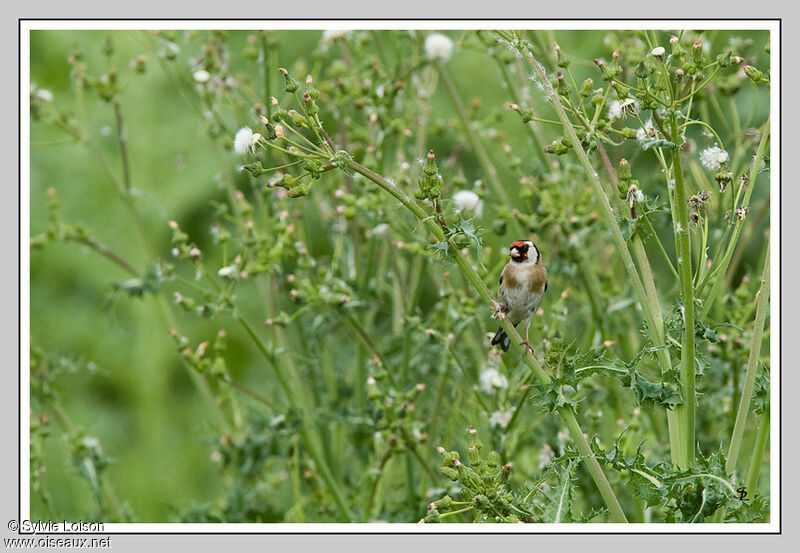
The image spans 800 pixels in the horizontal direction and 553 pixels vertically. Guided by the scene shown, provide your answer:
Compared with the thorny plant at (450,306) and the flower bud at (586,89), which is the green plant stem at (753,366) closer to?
the thorny plant at (450,306)

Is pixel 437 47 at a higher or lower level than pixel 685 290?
higher

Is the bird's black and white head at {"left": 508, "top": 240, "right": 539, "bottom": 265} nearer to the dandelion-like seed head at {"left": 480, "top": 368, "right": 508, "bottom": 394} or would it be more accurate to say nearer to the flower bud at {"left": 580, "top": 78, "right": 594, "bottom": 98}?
the dandelion-like seed head at {"left": 480, "top": 368, "right": 508, "bottom": 394}

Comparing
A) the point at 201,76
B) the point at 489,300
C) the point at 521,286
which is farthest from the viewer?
the point at 201,76

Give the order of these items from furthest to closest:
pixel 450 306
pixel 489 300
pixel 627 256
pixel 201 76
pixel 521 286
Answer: pixel 201 76 < pixel 450 306 < pixel 521 286 < pixel 627 256 < pixel 489 300

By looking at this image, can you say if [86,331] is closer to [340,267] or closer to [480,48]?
[340,267]

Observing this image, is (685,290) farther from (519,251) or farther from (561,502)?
(519,251)

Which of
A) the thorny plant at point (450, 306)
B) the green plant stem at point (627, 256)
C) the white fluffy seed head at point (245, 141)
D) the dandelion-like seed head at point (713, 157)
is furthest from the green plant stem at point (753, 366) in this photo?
the white fluffy seed head at point (245, 141)

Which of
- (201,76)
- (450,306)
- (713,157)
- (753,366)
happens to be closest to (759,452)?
(753,366)

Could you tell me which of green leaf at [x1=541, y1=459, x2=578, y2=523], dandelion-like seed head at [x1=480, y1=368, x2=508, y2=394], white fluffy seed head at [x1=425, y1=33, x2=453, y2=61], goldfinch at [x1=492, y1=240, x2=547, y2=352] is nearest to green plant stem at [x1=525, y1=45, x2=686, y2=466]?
green leaf at [x1=541, y1=459, x2=578, y2=523]
